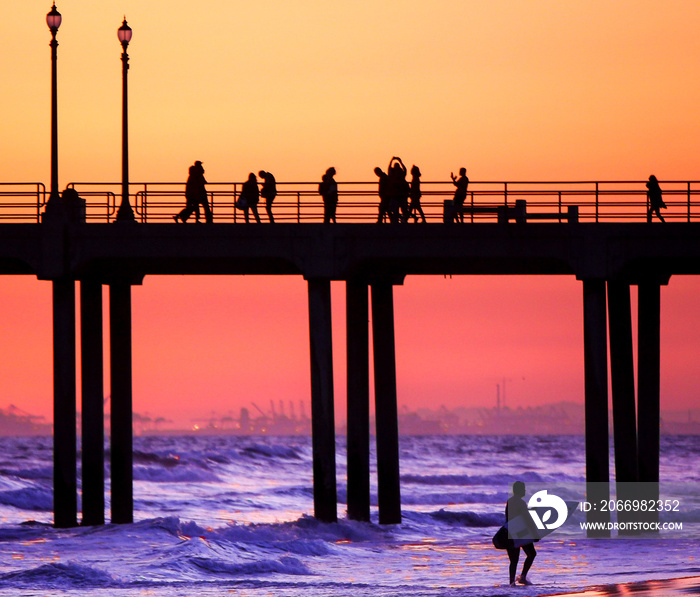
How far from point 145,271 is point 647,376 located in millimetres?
12856

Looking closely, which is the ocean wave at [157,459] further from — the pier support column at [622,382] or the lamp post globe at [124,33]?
the pier support column at [622,382]

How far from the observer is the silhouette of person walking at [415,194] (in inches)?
1160

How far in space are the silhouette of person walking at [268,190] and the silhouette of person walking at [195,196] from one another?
1.30 m

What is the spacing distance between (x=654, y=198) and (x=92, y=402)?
555 inches

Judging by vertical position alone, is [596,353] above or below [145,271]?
below

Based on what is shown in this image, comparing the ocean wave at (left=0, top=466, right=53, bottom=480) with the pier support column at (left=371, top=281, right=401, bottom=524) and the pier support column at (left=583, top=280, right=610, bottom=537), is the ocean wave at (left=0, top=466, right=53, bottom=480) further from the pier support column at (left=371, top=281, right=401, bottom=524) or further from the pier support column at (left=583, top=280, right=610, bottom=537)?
the pier support column at (left=583, top=280, right=610, bottom=537)

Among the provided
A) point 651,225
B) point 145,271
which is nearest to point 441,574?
point 651,225

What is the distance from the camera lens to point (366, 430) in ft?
108

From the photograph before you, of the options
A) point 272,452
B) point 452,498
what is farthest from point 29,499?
point 272,452

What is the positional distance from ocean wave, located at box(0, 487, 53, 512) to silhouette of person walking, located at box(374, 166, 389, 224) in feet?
90.2

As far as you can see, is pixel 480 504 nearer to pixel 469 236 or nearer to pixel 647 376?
pixel 647 376

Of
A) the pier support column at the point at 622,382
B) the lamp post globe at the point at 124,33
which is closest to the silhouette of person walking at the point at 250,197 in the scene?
the lamp post globe at the point at 124,33

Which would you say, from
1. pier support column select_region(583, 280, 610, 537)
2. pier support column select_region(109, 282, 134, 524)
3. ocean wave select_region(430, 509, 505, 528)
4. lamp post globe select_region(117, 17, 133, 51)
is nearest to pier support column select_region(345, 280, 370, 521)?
pier support column select_region(109, 282, 134, 524)

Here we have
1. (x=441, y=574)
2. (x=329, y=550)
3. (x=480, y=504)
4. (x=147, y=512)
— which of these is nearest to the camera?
(x=441, y=574)
